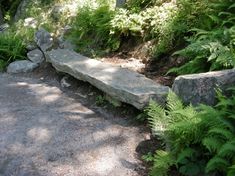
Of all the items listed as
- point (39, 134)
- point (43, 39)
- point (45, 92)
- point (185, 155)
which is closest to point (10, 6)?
point (43, 39)

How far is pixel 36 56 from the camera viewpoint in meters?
10.4

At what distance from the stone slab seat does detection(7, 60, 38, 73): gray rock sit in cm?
104

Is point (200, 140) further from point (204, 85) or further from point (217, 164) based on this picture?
point (204, 85)

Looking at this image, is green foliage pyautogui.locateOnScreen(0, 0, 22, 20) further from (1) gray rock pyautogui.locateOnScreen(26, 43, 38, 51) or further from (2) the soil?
(2) the soil

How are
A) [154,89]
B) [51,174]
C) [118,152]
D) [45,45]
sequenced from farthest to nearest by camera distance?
[45,45] < [154,89] < [118,152] < [51,174]

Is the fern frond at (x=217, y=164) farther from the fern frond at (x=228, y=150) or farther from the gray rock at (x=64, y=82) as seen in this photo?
the gray rock at (x=64, y=82)

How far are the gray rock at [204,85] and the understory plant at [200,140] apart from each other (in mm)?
187

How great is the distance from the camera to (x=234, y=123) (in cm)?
444

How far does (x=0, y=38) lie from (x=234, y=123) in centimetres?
873

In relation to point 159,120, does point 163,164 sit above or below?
below

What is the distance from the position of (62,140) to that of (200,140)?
90.8 inches

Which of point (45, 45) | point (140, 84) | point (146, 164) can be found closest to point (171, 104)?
point (146, 164)

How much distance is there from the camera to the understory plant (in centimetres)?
416

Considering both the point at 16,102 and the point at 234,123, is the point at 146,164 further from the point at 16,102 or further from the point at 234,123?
the point at 16,102
